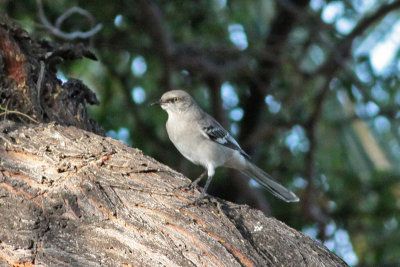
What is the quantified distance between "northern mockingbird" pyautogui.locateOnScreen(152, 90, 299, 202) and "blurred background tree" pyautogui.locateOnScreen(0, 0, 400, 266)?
189cm

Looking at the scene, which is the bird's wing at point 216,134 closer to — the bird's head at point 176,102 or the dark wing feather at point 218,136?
the dark wing feather at point 218,136

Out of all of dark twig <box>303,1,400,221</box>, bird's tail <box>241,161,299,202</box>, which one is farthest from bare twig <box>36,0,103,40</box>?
dark twig <box>303,1,400,221</box>

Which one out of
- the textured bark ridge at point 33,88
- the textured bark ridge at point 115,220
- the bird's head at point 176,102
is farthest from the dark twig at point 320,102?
the textured bark ridge at point 115,220

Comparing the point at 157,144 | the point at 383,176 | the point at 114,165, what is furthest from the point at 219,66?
the point at 114,165

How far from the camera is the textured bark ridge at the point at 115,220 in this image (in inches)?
120

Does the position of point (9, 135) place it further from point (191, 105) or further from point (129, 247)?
point (191, 105)

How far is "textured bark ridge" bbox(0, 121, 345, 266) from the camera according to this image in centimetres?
304

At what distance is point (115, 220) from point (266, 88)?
5907 mm

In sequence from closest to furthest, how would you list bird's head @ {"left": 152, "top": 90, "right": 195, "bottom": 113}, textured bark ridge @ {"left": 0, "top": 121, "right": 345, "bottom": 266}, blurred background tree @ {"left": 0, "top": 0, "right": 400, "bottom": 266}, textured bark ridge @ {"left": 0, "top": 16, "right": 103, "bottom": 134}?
textured bark ridge @ {"left": 0, "top": 121, "right": 345, "bottom": 266} < textured bark ridge @ {"left": 0, "top": 16, "right": 103, "bottom": 134} < bird's head @ {"left": 152, "top": 90, "right": 195, "bottom": 113} < blurred background tree @ {"left": 0, "top": 0, "right": 400, "bottom": 266}

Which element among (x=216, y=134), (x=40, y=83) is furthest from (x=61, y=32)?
(x=216, y=134)

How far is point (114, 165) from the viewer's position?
3.49 m

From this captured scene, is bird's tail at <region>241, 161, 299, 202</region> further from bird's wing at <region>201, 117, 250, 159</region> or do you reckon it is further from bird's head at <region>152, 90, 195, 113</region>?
bird's head at <region>152, 90, 195, 113</region>

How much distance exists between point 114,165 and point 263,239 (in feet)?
3.48

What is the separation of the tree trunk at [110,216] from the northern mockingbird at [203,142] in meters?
1.48
